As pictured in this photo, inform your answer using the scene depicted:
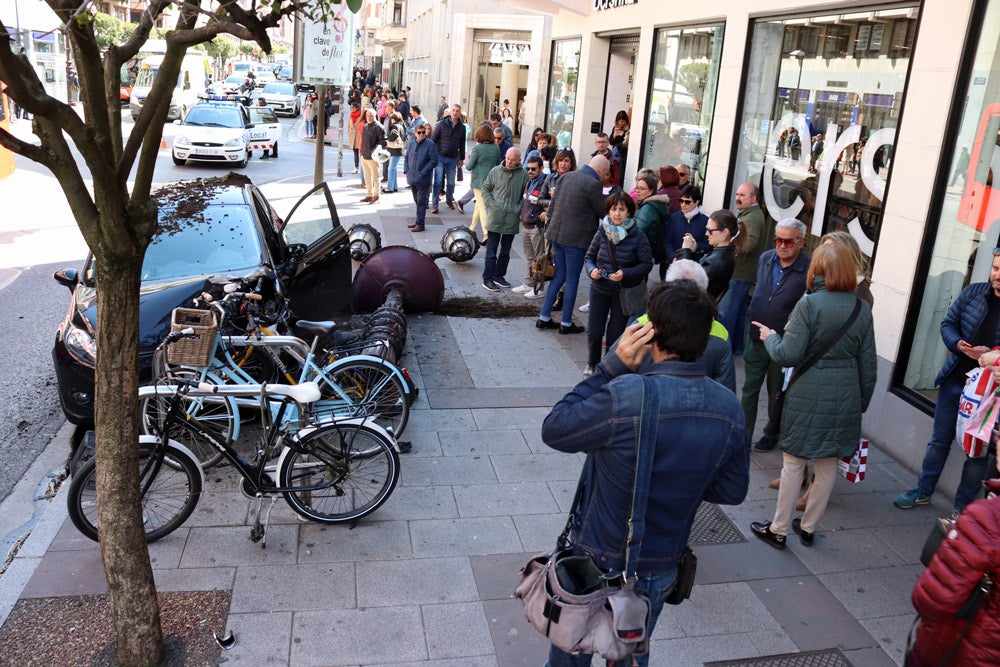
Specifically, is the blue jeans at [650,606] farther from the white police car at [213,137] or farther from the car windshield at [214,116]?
the car windshield at [214,116]

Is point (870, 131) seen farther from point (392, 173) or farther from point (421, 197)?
point (392, 173)

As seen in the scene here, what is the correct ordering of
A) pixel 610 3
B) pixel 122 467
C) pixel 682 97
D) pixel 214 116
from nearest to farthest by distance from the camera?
pixel 122 467, pixel 682 97, pixel 610 3, pixel 214 116

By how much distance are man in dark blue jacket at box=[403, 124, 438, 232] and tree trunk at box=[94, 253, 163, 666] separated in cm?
1071

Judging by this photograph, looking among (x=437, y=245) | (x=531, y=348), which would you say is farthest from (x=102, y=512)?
(x=437, y=245)

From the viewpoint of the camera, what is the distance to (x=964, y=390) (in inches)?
210

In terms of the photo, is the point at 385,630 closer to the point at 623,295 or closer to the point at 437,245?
the point at 623,295

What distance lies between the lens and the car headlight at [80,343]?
619 centimetres

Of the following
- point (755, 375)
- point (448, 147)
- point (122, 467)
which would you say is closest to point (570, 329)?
point (755, 375)

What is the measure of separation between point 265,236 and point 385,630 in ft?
13.9

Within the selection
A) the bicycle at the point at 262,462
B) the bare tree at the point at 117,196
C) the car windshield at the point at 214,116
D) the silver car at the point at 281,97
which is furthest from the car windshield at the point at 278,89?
the bare tree at the point at 117,196

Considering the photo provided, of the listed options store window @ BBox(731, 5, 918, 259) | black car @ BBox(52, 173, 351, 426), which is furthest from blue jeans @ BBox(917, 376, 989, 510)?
black car @ BBox(52, 173, 351, 426)

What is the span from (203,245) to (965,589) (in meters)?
6.01

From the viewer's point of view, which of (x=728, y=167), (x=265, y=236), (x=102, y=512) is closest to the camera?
(x=102, y=512)

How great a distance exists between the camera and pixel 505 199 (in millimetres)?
10633
